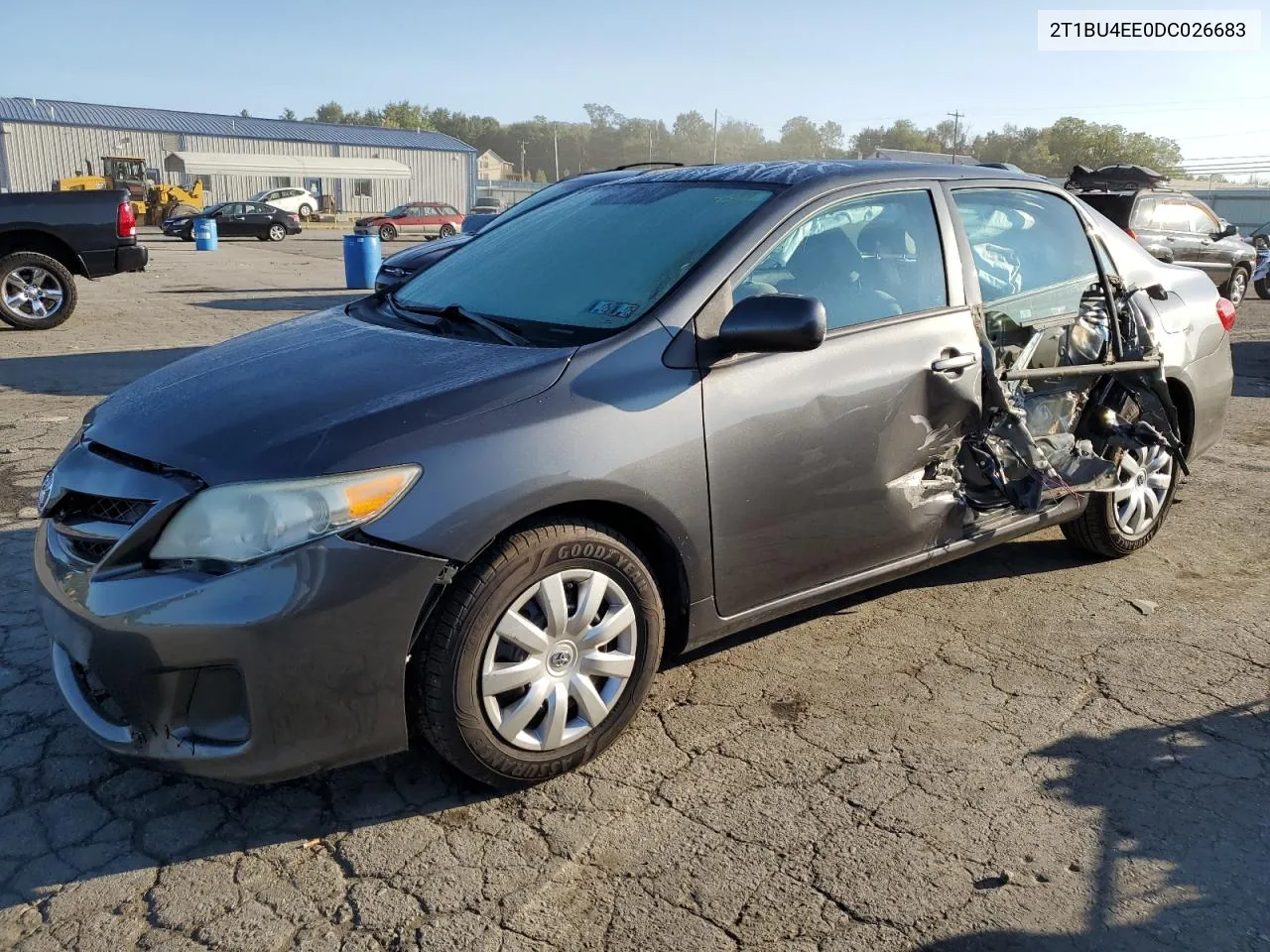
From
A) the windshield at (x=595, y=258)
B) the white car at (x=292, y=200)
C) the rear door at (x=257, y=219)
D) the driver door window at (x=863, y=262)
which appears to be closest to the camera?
the windshield at (x=595, y=258)

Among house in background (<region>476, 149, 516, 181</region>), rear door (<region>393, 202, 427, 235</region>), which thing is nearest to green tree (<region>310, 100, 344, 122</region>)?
house in background (<region>476, 149, 516, 181</region>)

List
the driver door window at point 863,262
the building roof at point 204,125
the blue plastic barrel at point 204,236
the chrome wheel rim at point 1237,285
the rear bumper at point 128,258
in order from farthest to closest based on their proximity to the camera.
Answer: the building roof at point 204,125 < the blue plastic barrel at point 204,236 < the chrome wheel rim at point 1237,285 < the rear bumper at point 128,258 < the driver door window at point 863,262

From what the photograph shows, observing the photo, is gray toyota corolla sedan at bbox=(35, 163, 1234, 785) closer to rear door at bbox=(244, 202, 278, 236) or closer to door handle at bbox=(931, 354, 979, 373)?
door handle at bbox=(931, 354, 979, 373)

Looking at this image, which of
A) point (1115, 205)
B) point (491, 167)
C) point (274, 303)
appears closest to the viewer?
point (1115, 205)

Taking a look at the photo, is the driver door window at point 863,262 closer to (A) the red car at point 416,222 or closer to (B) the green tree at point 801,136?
(A) the red car at point 416,222

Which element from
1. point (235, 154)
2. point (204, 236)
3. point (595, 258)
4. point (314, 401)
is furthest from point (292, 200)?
point (314, 401)

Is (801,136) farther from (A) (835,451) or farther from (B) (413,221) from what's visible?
(A) (835,451)

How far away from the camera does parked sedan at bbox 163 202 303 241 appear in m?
33.6

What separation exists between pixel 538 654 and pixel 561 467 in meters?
0.50

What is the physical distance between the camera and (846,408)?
324 cm

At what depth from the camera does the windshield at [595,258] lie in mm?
3158

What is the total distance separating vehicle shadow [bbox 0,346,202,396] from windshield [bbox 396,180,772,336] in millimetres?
4505

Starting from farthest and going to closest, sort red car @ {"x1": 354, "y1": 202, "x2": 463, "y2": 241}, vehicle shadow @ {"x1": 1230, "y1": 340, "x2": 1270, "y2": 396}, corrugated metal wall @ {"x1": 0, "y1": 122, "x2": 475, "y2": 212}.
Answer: corrugated metal wall @ {"x1": 0, "y1": 122, "x2": 475, "y2": 212}
red car @ {"x1": 354, "y1": 202, "x2": 463, "y2": 241}
vehicle shadow @ {"x1": 1230, "y1": 340, "x2": 1270, "y2": 396}

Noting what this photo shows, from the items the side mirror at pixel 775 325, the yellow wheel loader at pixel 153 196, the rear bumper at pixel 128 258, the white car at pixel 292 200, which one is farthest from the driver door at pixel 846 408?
the yellow wheel loader at pixel 153 196
